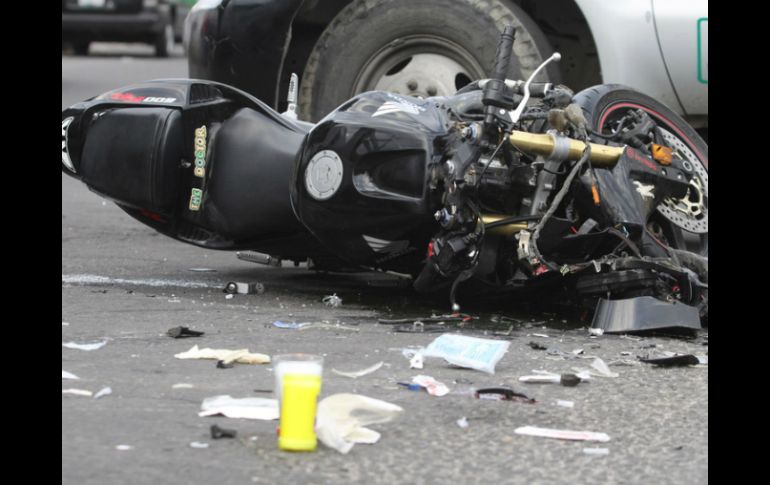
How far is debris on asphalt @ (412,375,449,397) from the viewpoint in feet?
14.4

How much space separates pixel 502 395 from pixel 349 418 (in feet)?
2.24

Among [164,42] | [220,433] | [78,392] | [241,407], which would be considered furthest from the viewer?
[164,42]

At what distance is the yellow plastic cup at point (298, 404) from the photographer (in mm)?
3625

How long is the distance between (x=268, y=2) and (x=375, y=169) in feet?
7.19

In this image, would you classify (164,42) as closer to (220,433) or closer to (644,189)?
(644,189)

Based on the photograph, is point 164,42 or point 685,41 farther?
point 164,42

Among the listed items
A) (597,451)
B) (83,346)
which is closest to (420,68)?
Answer: (83,346)

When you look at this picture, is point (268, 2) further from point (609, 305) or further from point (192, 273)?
point (609, 305)

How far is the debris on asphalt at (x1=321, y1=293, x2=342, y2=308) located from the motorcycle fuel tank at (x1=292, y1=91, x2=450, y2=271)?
1.11ft

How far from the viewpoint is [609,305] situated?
5.53 meters

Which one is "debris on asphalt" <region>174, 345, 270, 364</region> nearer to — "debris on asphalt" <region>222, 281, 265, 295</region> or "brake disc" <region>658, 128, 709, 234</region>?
"debris on asphalt" <region>222, 281, 265, 295</region>

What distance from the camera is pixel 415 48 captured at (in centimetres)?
739

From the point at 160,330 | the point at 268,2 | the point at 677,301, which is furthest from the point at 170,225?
the point at 677,301
